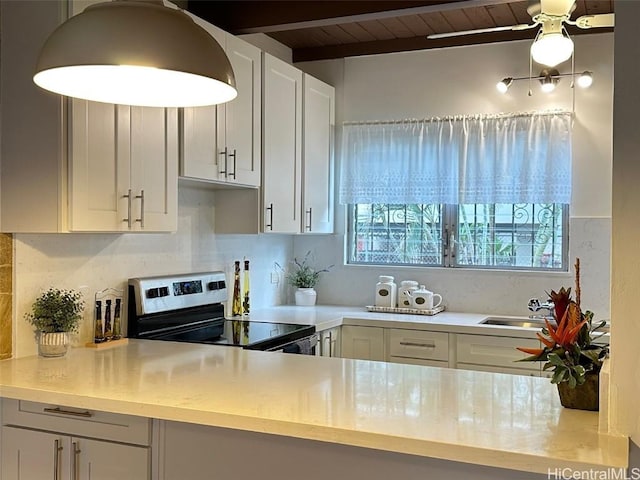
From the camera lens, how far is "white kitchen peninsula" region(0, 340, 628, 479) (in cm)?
162

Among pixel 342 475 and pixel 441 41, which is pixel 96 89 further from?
pixel 441 41

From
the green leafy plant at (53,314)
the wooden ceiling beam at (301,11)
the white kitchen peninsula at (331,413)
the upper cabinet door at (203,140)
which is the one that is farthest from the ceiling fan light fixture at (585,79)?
the green leafy plant at (53,314)

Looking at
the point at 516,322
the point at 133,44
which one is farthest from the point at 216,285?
the point at 133,44

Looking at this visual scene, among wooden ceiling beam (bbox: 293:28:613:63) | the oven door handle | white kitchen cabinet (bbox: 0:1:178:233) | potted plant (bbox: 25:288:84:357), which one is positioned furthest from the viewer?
wooden ceiling beam (bbox: 293:28:613:63)

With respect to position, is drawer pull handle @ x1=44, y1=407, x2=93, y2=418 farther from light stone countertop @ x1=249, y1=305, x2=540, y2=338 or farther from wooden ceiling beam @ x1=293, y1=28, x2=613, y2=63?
wooden ceiling beam @ x1=293, y1=28, x2=613, y2=63

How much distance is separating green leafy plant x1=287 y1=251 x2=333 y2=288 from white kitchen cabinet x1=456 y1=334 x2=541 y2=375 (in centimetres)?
128

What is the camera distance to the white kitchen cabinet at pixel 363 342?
407 cm

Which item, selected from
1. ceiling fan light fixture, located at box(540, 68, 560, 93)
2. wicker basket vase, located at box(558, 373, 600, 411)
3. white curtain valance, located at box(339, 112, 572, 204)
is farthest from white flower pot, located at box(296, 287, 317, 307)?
wicker basket vase, located at box(558, 373, 600, 411)

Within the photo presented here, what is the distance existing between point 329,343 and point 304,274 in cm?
85

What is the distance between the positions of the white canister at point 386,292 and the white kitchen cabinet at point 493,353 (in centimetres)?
73

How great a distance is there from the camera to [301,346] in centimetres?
356

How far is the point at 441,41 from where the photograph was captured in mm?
4457

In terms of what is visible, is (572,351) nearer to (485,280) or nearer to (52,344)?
(52,344)

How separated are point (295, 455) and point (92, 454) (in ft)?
2.42
